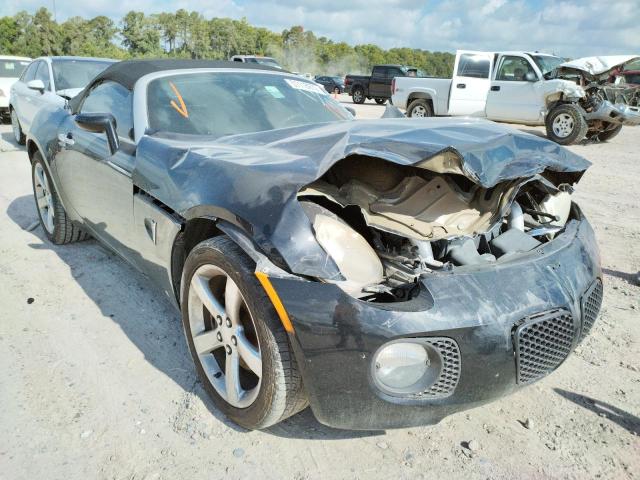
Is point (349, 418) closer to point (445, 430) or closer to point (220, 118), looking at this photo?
point (445, 430)

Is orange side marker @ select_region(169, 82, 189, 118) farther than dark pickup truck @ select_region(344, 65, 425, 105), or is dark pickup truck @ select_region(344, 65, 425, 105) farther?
dark pickup truck @ select_region(344, 65, 425, 105)

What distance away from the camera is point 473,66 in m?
12.3

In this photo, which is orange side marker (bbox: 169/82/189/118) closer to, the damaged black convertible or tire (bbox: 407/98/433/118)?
the damaged black convertible

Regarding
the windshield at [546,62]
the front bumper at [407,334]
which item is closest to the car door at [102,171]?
the front bumper at [407,334]

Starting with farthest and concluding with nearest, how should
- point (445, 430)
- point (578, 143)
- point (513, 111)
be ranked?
1. point (513, 111)
2. point (578, 143)
3. point (445, 430)

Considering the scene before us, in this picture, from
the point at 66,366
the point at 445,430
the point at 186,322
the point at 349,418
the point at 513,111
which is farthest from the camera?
the point at 513,111

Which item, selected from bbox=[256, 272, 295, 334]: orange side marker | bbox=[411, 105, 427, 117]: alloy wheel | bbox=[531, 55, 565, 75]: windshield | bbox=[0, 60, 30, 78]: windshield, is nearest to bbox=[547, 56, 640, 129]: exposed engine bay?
bbox=[531, 55, 565, 75]: windshield

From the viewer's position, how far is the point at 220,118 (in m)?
3.08

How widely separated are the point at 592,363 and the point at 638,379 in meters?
0.22

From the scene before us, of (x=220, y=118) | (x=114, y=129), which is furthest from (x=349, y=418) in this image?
(x=114, y=129)

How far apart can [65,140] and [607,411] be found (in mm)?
3713

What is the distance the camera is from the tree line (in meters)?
47.6

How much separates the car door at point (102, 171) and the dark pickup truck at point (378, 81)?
21472mm

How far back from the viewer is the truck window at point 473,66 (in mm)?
12164
